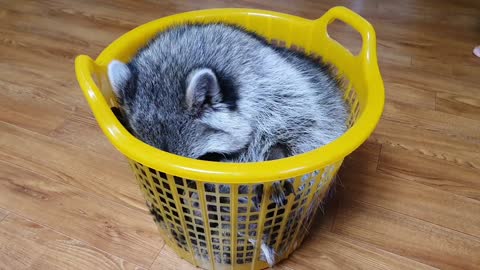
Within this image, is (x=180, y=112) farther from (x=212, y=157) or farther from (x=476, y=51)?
(x=476, y=51)

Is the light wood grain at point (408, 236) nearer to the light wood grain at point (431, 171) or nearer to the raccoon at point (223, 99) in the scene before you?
the light wood grain at point (431, 171)

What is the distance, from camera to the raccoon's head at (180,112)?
0.80m

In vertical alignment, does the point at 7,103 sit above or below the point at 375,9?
above

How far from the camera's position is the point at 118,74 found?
84cm

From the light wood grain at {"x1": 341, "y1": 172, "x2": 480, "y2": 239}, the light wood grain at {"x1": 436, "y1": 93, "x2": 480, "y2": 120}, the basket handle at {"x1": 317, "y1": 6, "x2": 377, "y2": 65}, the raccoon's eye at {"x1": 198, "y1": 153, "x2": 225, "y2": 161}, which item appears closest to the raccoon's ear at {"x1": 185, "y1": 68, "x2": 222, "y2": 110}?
the raccoon's eye at {"x1": 198, "y1": 153, "x2": 225, "y2": 161}

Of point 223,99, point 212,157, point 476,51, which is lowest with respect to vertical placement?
point 476,51

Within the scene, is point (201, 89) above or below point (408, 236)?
above

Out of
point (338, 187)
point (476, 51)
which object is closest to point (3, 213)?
point (338, 187)

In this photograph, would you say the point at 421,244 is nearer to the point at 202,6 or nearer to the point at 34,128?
the point at 34,128

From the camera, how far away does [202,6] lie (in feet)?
7.04

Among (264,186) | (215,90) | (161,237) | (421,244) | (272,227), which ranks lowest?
(421,244)

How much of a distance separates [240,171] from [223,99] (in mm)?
245

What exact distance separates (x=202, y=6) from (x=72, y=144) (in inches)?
45.1

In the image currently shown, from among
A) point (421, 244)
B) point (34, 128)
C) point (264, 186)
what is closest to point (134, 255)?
point (264, 186)
